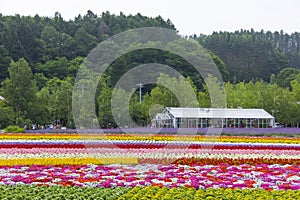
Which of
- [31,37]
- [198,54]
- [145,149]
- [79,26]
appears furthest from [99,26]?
[145,149]

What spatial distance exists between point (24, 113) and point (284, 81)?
56.3m

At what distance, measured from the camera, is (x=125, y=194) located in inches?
340

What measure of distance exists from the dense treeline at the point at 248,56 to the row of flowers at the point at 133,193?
261 ft

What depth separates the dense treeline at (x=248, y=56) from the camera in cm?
9481

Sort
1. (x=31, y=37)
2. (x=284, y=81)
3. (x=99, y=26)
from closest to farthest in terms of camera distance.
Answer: (x=31, y=37)
(x=284, y=81)
(x=99, y=26)

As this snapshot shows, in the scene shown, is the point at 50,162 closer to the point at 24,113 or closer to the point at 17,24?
the point at 24,113

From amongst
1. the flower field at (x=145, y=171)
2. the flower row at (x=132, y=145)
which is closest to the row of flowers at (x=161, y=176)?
the flower field at (x=145, y=171)

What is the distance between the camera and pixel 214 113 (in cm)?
4134

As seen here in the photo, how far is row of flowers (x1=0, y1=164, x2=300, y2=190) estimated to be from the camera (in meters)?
10.2

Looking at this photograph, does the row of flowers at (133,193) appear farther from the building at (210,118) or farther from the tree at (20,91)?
the building at (210,118)

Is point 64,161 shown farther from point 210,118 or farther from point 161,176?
point 210,118

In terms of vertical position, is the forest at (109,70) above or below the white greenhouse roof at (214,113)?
above

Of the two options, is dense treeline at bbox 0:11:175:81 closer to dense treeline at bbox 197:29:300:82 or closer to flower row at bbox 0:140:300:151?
dense treeline at bbox 197:29:300:82

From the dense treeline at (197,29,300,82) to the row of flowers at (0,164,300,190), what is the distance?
7502 cm
